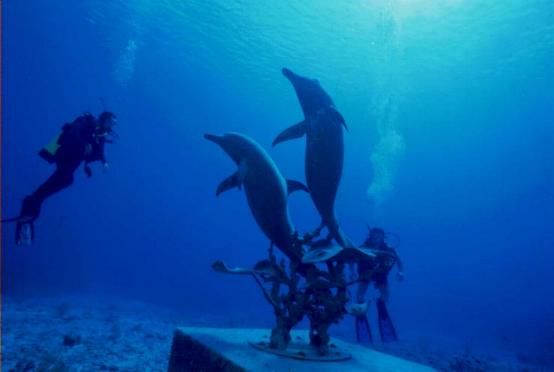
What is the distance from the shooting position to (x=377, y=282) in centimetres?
785

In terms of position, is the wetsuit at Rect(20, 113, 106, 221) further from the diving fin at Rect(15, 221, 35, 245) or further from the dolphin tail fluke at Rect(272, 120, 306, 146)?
the dolphin tail fluke at Rect(272, 120, 306, 146)

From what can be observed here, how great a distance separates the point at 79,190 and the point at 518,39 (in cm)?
12039

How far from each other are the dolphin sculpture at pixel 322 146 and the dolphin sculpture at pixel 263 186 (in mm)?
451

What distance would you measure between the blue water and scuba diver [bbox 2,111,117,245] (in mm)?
7318

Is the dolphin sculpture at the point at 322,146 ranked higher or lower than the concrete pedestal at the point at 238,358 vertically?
higher

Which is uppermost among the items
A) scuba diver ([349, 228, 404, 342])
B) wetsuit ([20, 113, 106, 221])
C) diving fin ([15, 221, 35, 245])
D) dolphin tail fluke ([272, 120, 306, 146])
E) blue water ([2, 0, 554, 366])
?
blue water ([2, 0, 554, 366])

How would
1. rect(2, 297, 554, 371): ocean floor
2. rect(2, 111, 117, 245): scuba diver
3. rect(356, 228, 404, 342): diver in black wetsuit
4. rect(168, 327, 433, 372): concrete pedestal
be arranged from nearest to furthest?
rect(168, 327, 433, 372): concrete pedestal, rect(356, 228, 404, 342): diver in black wetsuit, rect(2, 111, 117, 245): scuba diver, rect(2, 297, 554, 371): ocean floor

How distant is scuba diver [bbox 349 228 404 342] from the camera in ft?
17.3

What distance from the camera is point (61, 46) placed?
1933 inches

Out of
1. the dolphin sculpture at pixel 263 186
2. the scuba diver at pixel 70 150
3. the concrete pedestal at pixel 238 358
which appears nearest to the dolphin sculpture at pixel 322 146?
the dolphin sculpture at pixel 263 186

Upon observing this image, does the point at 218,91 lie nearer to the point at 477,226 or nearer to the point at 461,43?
the point at 461,43

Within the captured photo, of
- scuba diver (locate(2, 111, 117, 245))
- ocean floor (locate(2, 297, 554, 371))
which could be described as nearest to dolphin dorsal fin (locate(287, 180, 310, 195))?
scuba diver (locate(2, 111, 117, 245))

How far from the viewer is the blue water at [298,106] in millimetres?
32031

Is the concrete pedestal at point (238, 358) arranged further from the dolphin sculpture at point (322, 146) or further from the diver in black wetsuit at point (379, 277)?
the dolphin sculpture at point (322, 146)
